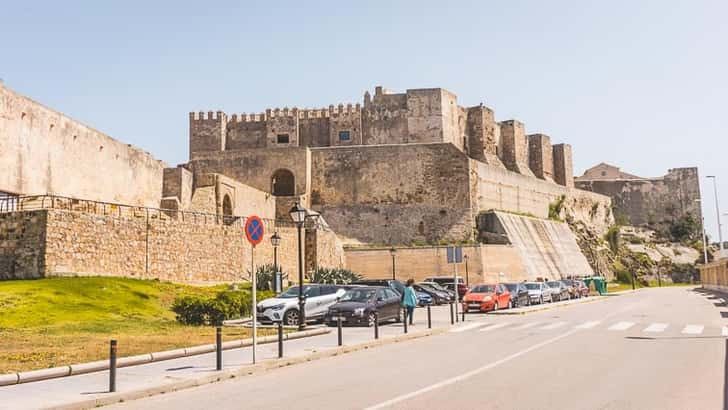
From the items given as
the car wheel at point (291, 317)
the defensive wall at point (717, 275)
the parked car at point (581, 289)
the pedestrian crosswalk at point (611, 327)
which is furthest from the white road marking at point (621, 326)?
the defensive wall at point (717, 275)

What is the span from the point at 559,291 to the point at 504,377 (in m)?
26.4

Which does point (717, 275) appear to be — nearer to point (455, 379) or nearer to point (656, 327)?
point (656, 327)

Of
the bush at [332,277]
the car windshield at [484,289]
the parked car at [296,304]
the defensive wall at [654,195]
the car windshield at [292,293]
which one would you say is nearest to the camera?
the parked car at [296,304]

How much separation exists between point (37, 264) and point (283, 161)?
26991 mm

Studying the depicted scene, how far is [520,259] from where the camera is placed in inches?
1889

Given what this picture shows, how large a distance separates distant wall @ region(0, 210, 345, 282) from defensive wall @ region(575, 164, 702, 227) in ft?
214

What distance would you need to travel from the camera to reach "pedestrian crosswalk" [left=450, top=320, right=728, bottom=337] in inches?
644

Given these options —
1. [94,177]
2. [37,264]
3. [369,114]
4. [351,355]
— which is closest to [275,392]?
[351,355]

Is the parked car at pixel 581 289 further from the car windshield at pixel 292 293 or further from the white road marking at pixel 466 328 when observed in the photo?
the car windshield at pixel 292 293

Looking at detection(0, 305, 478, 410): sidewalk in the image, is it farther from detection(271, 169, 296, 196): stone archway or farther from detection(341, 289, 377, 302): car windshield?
detection(271, 169, 296, 196): stone archway

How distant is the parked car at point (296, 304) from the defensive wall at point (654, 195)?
2823 inches

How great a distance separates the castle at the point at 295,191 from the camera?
80.7ft

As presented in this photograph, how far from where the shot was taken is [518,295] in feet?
96.5

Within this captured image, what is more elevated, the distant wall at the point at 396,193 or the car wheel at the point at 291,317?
the distant wall at the point at 396,193
